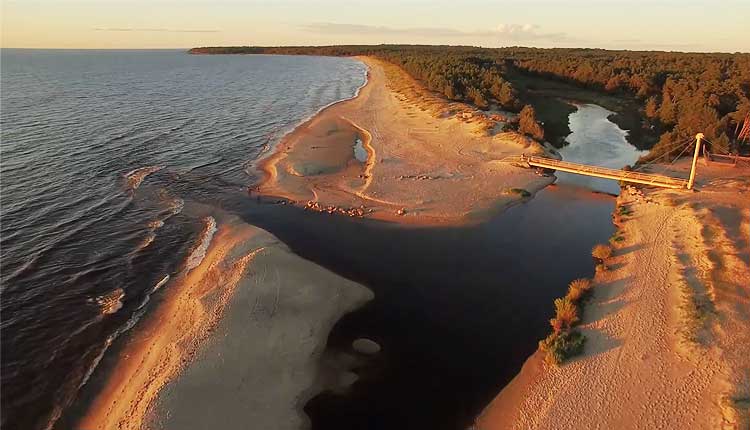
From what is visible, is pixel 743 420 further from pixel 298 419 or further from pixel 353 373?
pixel 298 419

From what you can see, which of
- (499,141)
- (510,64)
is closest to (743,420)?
(499,141)

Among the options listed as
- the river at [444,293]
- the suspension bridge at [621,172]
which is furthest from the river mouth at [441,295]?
the suspension bridge at [621,172]

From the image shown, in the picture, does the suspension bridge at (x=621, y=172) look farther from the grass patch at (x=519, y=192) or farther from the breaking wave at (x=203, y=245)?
the breaking wave at (x=203, y=245)

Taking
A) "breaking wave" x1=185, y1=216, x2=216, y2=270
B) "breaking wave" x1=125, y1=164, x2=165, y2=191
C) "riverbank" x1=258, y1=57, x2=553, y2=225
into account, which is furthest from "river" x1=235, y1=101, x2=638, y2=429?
"breaking wave" x1=125, y1=164, x2=165, y2=191

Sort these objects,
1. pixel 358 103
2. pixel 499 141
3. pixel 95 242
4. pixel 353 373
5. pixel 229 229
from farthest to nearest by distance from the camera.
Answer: pixel 358 103
pixel 499 141
pixel 229 229
pixel 95 242
pixel 353 373

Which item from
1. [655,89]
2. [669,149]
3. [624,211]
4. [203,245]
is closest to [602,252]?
[624,211]
